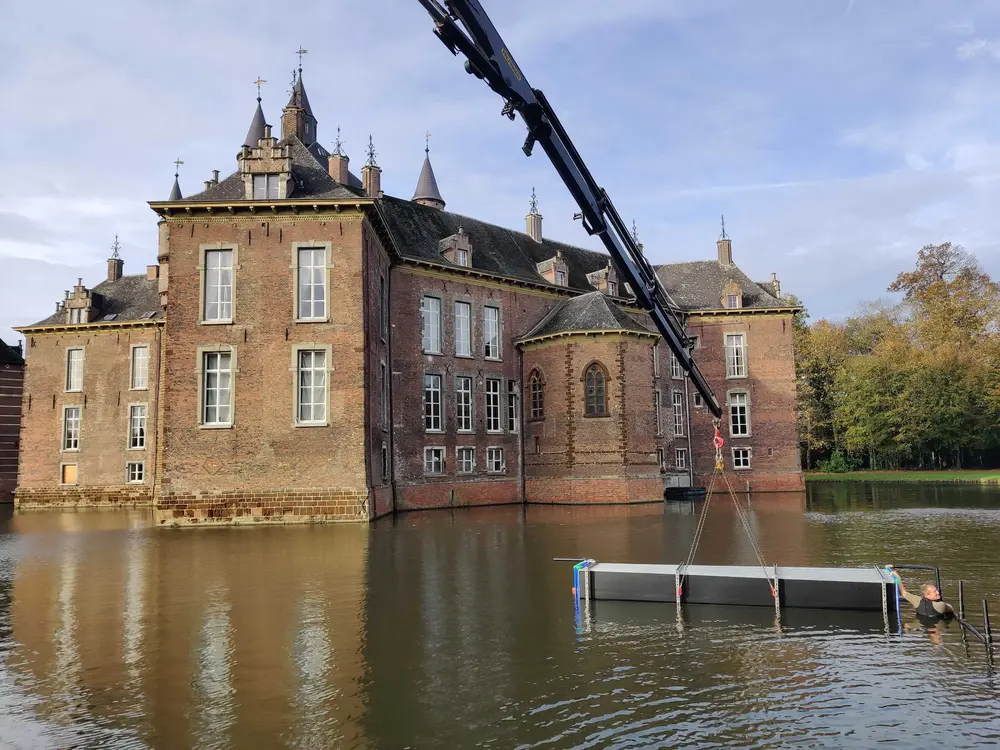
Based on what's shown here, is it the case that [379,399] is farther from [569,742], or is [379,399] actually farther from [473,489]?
[569,742]

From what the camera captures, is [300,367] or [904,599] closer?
[904,599]

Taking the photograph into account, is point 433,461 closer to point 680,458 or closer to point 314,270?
point 314,270

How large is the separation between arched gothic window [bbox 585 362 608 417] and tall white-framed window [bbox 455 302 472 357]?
5312 mm

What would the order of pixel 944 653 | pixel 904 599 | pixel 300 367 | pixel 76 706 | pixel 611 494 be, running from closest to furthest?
pixel 76 706 < pixel 944 653 < pixel 904 599 < pixel 300 367 < pixel 611 494

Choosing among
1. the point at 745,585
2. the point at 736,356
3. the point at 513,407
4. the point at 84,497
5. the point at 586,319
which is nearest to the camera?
the point at 745,585

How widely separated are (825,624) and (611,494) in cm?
2058

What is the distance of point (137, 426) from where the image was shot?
119 ft

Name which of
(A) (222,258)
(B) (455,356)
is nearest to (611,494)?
(B) (455,356)

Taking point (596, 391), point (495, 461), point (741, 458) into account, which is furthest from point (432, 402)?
point (741, 458)

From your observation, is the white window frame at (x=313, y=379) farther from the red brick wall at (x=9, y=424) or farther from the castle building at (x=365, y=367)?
the red brick wall at (x=9, y=424)

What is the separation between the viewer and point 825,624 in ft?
30.6

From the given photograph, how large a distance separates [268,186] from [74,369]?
2008cm

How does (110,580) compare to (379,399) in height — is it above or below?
below

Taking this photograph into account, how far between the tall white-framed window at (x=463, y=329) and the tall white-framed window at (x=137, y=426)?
1649 centimetres
